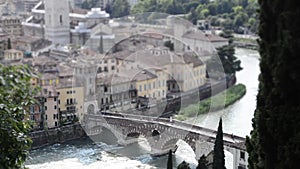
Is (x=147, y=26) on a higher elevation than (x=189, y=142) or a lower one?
higher

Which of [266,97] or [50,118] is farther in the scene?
[50,118]

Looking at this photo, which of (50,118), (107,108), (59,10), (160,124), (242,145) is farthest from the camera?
(59,10)

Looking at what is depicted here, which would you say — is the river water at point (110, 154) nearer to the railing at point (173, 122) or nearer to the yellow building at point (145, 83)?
the railing at point (173, 122)

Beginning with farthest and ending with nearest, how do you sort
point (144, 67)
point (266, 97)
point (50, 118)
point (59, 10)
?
point (59, 10)
point (144, 67)
point (50, 118)
point (266, 97)

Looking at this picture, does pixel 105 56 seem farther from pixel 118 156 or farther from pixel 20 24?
pixel 20 24

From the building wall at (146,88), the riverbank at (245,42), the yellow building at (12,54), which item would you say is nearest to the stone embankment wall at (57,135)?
the building wall at (146,88)

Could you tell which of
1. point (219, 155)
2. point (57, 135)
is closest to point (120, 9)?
point (57, 135)

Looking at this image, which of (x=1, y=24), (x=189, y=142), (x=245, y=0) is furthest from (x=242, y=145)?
(x=245, y=0)

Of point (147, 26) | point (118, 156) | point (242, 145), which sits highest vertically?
point (147, 26)
